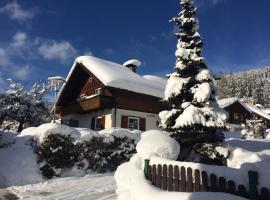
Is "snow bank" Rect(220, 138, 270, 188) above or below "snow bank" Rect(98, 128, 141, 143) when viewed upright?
below

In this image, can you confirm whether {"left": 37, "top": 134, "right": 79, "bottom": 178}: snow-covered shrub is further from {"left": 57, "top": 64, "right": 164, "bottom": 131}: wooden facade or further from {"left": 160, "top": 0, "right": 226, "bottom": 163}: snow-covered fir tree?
{"left": 57, "top": 64, "right": 164, "bottom": 131}: wooden facade

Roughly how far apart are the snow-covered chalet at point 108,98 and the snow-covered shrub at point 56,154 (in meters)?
10.5

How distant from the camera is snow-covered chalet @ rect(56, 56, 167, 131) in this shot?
27469 millimetres

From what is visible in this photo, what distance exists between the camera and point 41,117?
113 feet

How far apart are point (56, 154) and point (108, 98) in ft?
40.1

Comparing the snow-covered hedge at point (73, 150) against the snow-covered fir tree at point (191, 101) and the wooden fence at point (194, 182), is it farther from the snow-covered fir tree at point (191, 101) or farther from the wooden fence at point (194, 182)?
the wooden fence at point (194, 182)

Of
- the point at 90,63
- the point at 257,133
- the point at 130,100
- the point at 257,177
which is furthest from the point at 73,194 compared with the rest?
the point at 257,133

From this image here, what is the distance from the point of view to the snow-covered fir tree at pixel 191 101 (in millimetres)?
→ 12805

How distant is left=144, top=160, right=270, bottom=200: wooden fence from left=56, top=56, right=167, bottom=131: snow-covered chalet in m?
18.0

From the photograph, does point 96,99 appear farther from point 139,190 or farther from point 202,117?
point 139,190

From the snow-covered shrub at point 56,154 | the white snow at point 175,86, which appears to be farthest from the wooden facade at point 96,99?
the white snow at point 175,86

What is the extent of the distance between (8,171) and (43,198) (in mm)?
5082

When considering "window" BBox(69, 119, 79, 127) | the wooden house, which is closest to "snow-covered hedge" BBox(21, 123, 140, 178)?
"window" BBox(69, 119, 79, 127)

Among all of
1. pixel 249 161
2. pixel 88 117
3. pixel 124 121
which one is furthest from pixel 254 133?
pixel 249 161
